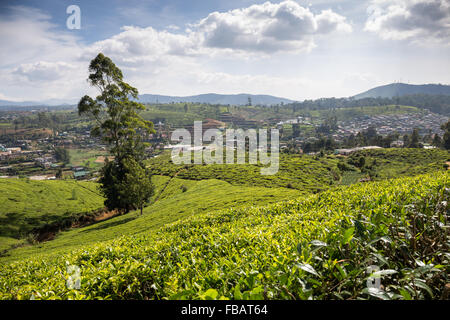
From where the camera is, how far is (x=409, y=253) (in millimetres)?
2162

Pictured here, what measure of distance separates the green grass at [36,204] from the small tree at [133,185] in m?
7.82

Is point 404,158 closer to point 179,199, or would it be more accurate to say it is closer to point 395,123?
point 179,199

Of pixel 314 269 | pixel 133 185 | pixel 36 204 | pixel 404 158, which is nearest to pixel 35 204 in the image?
pixel 36 204

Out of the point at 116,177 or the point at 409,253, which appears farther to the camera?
the point at 116,177

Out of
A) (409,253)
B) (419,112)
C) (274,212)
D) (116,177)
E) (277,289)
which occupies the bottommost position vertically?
(116,177)

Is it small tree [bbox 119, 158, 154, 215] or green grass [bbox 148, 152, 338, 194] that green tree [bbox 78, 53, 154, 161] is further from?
green grass [bbox 148, 152, 338, 194]

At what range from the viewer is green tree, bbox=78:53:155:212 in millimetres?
21859

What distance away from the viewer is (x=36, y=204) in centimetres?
2453

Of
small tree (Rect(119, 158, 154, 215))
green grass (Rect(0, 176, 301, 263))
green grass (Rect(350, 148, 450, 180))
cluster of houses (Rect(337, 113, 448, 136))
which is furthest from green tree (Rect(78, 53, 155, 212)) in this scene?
cluster of houses (Rect(337, 113, 448, 136))

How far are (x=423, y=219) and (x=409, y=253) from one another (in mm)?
976

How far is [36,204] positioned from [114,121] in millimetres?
12727

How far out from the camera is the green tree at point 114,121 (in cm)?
2186
